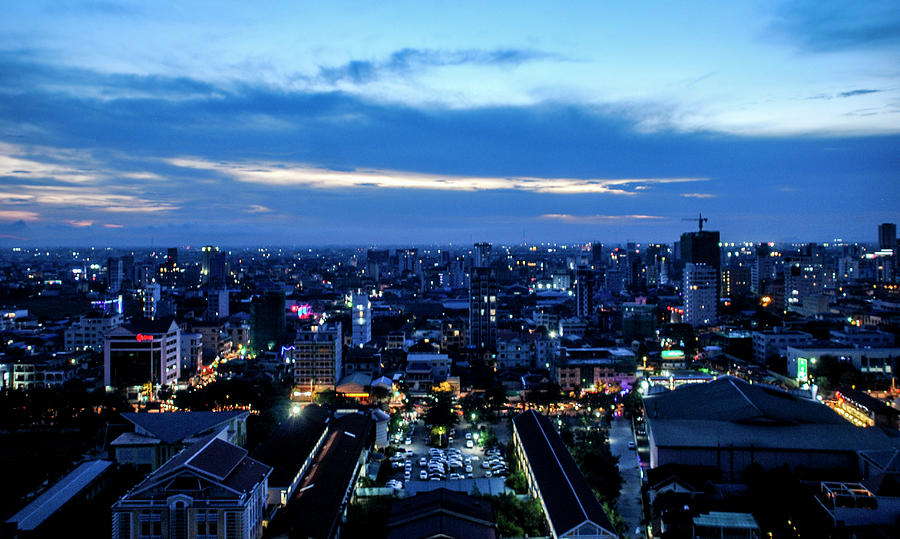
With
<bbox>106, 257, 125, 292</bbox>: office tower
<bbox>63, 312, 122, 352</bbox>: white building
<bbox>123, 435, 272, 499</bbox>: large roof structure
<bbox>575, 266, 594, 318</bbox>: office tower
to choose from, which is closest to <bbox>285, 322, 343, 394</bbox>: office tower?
<bbox>63, 312, 122, 352</bbox>: white building

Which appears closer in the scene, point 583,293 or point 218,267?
point 583,293

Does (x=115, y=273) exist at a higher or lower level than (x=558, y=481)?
higher

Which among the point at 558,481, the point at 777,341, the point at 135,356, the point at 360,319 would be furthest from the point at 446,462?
the point at 777,341

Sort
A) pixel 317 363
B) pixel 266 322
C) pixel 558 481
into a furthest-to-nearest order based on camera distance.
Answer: pixel 266 322 → pixel 317 363 → pixel 558 481

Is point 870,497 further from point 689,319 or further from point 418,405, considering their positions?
point 689,319

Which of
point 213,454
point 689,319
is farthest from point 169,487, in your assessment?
point 689,319

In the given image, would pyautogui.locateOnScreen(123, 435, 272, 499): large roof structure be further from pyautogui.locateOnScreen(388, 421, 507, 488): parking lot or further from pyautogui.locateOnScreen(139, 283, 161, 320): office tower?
pyautogui.locateOnScreen(139, 283, 161, 320): office tower

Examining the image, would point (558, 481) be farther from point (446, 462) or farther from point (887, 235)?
point (887, 235)
